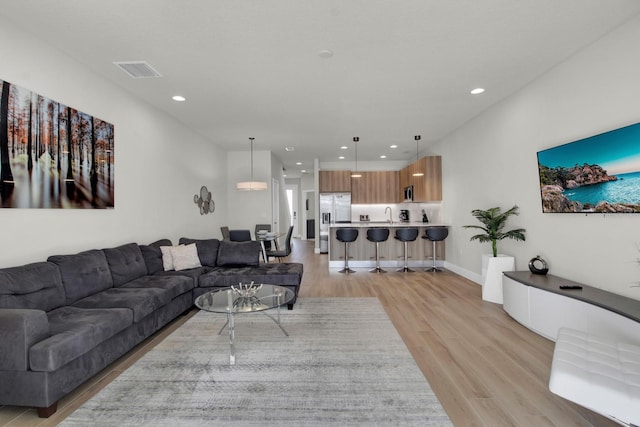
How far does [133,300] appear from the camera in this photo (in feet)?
9.59

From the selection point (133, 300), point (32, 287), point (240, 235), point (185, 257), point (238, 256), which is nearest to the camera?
point (32, 287)

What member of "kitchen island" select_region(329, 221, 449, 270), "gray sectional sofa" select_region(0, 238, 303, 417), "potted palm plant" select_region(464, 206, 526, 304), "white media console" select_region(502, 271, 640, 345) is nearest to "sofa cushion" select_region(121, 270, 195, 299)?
"gray sectional sofa" select_region(0, 238, 303, 417)

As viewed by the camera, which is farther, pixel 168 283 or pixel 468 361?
pixel 168 283

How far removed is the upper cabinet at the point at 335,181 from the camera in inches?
369

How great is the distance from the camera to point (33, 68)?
9.65ft

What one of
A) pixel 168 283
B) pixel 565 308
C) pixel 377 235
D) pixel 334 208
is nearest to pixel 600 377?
pixel 565 308

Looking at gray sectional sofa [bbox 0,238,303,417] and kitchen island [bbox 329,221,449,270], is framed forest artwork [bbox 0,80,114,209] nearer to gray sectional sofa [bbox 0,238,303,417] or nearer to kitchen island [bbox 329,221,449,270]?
gray sectional sofa [bbox 0,238,303,417]

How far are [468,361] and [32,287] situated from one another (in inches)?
146

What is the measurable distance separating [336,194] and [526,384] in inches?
290

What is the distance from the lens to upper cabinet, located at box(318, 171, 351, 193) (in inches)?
369

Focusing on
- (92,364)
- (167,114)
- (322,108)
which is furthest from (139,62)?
(92,364)

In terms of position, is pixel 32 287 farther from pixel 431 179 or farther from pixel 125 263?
pixel 431 179

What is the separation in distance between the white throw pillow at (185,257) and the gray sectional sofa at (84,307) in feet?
0.32

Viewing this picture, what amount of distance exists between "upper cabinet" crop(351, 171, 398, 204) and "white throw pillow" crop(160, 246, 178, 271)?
5988 millimetres
